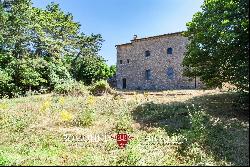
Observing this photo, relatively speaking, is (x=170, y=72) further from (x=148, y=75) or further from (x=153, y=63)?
(x=148, y=75)

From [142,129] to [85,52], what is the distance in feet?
98.3

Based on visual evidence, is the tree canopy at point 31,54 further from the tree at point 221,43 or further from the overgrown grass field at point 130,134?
the tree at point 221,43

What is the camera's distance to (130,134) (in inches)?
569

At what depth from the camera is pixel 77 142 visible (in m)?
13.4

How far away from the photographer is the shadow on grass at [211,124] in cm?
1195

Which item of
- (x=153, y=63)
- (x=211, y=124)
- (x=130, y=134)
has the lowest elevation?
(x=130, y=134)

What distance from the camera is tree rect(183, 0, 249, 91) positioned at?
51.0ft

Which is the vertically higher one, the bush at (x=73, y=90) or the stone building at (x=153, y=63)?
the stone building at (x=153, y=63)

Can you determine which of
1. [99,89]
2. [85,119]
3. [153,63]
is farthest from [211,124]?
[153,63]

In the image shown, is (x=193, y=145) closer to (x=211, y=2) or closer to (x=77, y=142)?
(x=77, y=142)

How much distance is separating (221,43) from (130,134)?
6.11 meters

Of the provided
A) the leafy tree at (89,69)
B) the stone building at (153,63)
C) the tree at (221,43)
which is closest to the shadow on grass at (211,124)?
the tree at (221,43)

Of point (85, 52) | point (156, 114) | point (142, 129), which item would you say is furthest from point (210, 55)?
point (85, 52)

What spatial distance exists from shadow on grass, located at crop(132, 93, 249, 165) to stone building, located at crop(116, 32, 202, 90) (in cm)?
1885
